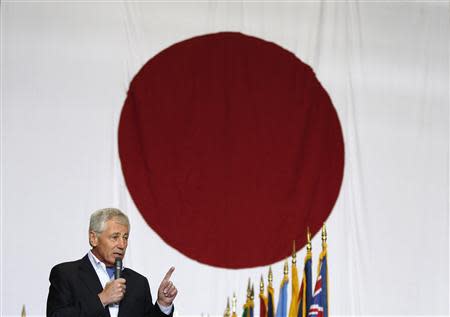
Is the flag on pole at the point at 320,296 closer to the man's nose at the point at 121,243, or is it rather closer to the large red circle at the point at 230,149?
the man's nose at the point at 121,243

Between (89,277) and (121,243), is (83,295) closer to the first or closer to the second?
(89,277)

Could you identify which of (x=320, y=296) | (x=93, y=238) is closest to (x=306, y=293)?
(x=320, y=296)

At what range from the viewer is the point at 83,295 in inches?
182

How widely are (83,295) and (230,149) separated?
129 inches

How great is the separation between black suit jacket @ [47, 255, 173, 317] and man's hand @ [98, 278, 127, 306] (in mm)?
55

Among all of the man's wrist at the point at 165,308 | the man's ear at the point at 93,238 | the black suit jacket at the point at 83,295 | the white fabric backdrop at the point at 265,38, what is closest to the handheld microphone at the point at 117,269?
the black suit jacket at the point at 83,295

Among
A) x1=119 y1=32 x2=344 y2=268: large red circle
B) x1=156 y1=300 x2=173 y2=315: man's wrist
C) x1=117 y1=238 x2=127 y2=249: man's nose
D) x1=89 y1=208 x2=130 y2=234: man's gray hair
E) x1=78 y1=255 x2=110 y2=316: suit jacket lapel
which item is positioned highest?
x1=119 y1=32 x2=344 y2=268: large red circle

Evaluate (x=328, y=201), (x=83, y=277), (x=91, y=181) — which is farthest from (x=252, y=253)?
(x=83, y=277)

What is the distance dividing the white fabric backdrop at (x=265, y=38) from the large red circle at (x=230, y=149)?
0.10 meters

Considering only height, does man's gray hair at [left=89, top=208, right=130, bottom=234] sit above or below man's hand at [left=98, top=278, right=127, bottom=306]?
above

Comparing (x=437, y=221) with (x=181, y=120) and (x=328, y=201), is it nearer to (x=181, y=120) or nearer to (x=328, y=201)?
(x=328, y=201)

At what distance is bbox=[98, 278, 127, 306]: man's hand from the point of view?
4465mm

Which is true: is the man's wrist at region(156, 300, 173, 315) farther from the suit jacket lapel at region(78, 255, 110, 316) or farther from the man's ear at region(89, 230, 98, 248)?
the man's ear at region(89, 230, 98, 248)

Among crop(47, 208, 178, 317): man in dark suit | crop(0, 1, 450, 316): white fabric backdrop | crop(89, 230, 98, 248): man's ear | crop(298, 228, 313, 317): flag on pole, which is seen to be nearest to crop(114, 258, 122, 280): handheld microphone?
crop(47, 208, 178, 317): man in dark suit
